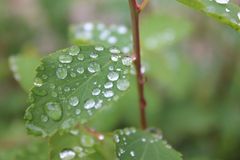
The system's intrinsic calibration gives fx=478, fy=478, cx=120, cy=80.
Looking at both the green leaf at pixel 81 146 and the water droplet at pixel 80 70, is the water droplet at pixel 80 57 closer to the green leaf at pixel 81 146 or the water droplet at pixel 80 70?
the water droplet at pixel 80 70

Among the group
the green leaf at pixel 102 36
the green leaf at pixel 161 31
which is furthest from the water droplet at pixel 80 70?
the green leaf at pixel 161 31

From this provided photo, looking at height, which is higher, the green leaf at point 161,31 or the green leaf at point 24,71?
the green leaf at point 24,71

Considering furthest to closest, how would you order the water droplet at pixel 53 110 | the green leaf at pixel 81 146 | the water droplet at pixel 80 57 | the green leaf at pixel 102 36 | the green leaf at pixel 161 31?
the green leaf at pixel 161 31
the green leaf at pixel 102 36
the green leaf at pixel 81 146
the water droplet at pixel 80 57
the water droplet at pixel 53 110

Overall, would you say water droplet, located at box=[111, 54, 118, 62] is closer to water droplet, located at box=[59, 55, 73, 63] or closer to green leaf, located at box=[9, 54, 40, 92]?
water droplet, located at box=[59, 55, 73, 63]

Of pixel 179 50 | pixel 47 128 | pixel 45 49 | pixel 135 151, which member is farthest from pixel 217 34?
pixel 47 128

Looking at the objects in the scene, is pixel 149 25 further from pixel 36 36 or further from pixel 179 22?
pixel 36 36

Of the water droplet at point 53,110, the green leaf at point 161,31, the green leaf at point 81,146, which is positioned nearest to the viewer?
the water droplet at point 53,110

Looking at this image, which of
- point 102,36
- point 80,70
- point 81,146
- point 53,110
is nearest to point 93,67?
point 80,70
